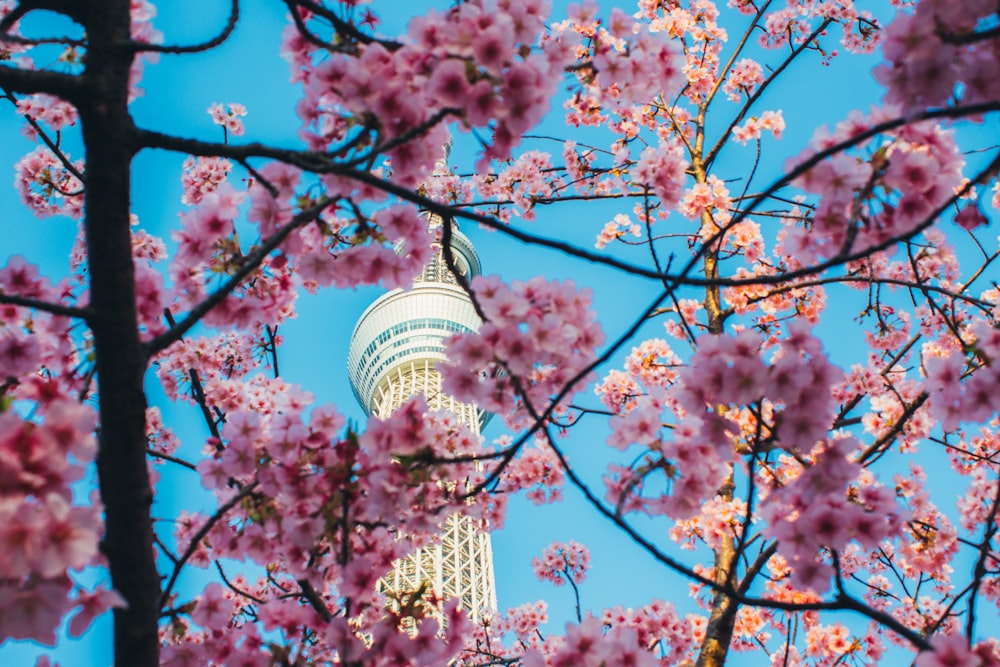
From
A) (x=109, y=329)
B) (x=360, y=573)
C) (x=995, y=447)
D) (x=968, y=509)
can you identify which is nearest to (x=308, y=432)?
(x=360, y=573)

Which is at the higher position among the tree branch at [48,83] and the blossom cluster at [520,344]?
the tree branch at [48,83]

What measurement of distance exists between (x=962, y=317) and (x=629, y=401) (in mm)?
2939

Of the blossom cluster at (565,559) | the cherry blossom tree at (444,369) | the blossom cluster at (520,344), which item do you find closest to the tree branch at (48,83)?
the cherry blossom tree at (444,369)

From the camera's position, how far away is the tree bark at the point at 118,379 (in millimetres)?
2305

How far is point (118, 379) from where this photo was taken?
2.31 metres

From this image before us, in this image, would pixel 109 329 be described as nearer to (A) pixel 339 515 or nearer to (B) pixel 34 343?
(B) pixel 34 343

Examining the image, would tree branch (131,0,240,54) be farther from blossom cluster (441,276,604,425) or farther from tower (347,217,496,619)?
tower (347,217,496,619)

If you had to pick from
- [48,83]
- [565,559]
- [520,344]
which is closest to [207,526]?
[520,344]

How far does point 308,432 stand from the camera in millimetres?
2930

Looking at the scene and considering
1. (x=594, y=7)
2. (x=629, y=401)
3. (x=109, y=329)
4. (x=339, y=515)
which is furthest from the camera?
(x=629, y=401)

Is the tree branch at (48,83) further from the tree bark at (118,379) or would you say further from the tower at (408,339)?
the tower at (408,339)

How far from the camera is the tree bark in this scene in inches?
90.7

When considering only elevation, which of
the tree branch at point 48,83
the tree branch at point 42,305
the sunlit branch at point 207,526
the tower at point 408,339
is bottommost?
the sunlit branch at point 207,526

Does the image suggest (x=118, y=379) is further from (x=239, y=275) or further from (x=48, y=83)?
(x=48, y=83)
